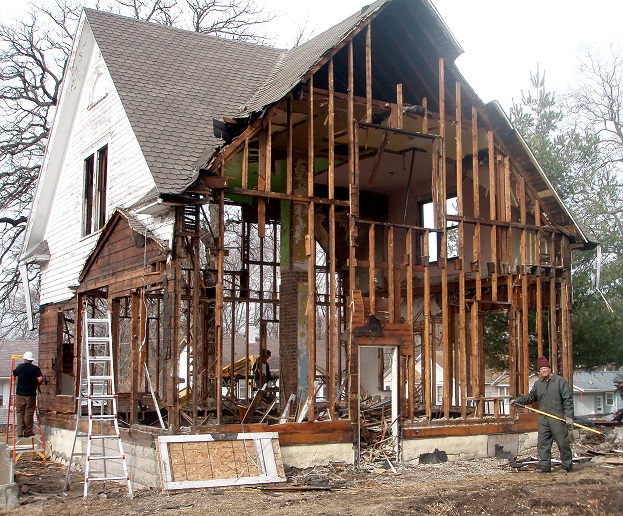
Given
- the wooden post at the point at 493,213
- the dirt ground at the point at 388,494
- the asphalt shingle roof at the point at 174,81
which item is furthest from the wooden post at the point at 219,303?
the wooden post at the point at 493,213

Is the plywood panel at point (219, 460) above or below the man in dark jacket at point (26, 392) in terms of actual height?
below

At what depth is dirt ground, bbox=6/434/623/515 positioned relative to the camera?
966 centimetres

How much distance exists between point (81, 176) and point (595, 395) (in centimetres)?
3857

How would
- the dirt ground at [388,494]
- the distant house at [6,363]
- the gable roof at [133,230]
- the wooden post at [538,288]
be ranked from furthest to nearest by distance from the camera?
the distant house at [6,363] < the wooden post at [538,288] < the gable roof at [133,230] < the dirt ground at [388,494]

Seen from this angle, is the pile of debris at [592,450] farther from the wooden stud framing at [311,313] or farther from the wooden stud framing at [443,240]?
the wooden stud framing at [311,313]

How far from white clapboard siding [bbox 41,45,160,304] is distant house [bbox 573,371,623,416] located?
34.9m

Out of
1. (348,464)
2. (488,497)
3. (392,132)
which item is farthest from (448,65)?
(488,497)

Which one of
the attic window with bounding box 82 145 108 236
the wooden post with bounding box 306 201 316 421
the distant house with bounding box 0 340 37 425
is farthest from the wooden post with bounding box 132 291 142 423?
the distant house with bounding box 0 340 37 425

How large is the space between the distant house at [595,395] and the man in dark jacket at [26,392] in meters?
36.0

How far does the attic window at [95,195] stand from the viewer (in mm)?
17391

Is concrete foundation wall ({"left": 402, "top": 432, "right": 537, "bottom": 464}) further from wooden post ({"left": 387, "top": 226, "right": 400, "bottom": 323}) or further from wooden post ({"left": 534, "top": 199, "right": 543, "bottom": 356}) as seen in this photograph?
wooden post ({"left": 387, "top": 226, "right": 400, "bottom": 323})

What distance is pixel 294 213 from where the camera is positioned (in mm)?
18000

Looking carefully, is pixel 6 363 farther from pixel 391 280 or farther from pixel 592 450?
pixel 592 450

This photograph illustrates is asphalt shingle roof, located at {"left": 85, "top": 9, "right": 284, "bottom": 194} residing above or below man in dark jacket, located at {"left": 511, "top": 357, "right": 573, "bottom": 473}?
above
